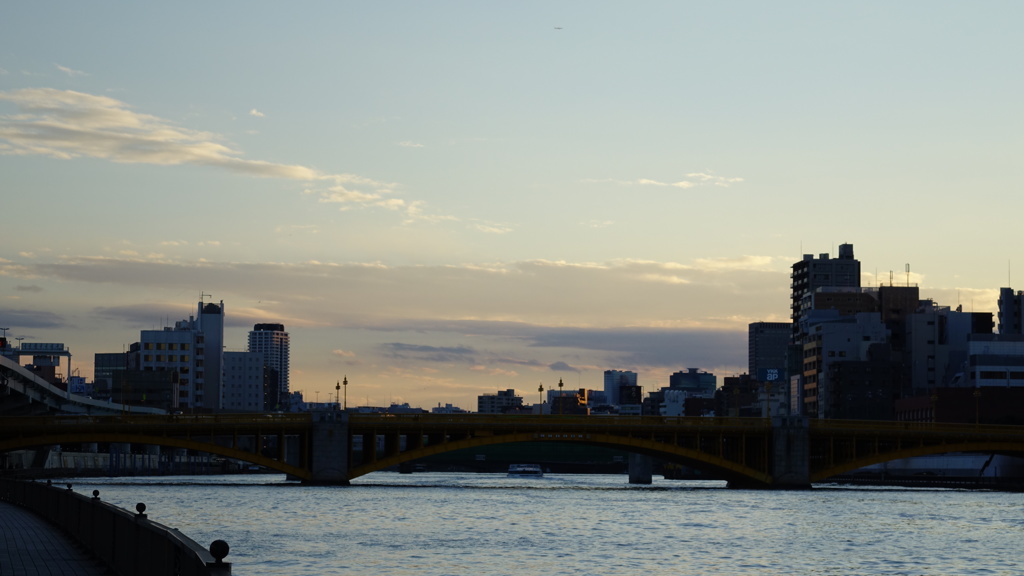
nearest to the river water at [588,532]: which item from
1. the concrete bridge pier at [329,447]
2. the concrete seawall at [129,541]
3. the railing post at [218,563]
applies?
the concrete bridge pier at [329,447]

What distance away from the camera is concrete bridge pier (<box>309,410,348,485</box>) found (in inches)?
5694

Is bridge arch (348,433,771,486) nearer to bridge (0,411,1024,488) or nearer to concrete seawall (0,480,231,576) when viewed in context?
bridge (0,411,1024,488)

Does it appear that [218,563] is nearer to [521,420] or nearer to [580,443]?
[521,420]

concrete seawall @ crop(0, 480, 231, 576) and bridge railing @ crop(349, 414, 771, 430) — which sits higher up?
bridge railing @ crop(349, 414, 771, 430)

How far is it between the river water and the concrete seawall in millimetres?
7601

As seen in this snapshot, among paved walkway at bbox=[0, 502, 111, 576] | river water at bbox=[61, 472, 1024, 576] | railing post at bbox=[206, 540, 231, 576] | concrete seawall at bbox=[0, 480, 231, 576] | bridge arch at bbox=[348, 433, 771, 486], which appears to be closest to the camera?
railing post at bbox=[206, 540, 231, 576]

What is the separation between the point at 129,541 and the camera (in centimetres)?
→ 3425

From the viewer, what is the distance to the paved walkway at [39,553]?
3769 centimetres

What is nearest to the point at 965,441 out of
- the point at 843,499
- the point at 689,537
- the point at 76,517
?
the point at 843,499

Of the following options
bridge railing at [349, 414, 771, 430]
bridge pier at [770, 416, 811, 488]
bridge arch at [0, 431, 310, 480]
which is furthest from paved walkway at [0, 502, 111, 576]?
bridge pier at [770, 416, 811, 488]

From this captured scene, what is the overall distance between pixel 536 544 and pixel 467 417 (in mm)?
67616

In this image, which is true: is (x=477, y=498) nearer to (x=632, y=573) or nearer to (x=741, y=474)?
(x=741, y=474)

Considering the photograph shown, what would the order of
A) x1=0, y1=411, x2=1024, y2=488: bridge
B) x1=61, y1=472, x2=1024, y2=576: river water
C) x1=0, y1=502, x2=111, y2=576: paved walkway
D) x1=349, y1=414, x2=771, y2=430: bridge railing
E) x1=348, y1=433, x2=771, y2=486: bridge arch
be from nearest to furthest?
x1=0, y1=502, x2=111, y2=576: paved walkway < x1=61, y1=472, x2=1024, y2=576: river water < x1=0, y1=411, x2=1024, y2=488: bridge < x1=348, y1=433, x2=771, y2=486: bridge arch < x1=349, y1=414, x2=771, y2=430: bridge railing

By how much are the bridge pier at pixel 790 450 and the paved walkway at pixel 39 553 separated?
102 metres
